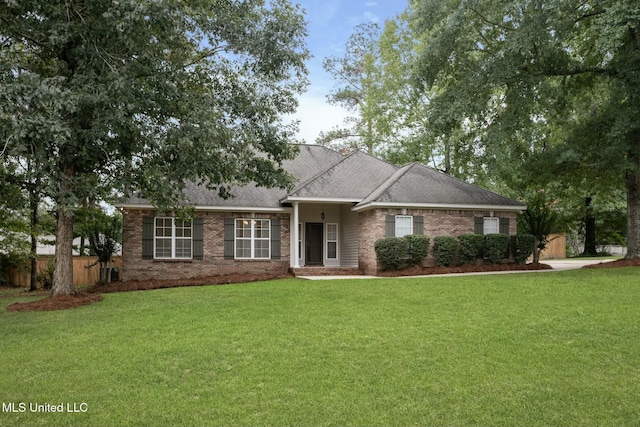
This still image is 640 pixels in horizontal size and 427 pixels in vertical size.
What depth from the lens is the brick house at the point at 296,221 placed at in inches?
681

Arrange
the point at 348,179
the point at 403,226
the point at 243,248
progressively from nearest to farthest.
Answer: the point at 403,226 → the point at 243,248 → the point at 348,179

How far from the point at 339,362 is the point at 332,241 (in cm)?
1464

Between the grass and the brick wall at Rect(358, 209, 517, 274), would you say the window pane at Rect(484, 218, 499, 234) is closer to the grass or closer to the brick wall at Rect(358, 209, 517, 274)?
the brick wall at Rect(358, 209, 517, 274)

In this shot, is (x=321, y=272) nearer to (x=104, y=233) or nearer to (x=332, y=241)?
(x=332, y=241)

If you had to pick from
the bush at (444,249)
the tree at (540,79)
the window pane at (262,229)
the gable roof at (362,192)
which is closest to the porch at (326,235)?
the gable roof at (362,192)

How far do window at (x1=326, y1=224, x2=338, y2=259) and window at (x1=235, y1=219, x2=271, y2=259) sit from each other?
3.01 m

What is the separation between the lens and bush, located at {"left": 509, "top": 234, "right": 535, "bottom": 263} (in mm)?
18406

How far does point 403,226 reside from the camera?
17672 mm

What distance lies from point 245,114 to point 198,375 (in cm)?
886

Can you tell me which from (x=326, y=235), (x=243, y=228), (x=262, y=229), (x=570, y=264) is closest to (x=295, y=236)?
(x=262, y=229)

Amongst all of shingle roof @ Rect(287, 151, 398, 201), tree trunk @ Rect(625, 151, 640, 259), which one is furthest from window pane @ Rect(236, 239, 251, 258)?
tree trunk @ Rect(625, 151, 640, 259)

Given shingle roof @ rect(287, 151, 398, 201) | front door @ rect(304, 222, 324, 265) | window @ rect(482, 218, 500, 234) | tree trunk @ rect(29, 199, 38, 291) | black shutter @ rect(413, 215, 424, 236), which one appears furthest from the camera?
front door @ rect(304, 222, 324, 265)

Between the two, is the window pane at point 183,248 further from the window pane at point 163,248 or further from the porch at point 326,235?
the porch at point 326,235

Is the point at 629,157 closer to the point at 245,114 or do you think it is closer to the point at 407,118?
the point at 245,114
